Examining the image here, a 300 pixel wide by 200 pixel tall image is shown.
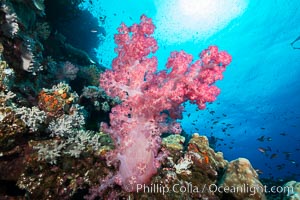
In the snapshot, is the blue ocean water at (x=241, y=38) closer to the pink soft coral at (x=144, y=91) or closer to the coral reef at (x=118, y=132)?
the coral reef at (x=118, y=132)

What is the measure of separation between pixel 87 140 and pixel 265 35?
27671 millimetres

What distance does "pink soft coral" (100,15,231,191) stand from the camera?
13.1 feet

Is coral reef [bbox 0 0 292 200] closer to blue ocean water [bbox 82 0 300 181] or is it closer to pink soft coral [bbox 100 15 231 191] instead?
pink soft coral [bbox 100 15 231 191]

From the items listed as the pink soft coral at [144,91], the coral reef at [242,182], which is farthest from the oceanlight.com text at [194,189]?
the pink soft coral at [144,91]

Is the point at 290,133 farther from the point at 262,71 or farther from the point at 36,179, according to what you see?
the point at 36,179

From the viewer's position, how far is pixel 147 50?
4375mm

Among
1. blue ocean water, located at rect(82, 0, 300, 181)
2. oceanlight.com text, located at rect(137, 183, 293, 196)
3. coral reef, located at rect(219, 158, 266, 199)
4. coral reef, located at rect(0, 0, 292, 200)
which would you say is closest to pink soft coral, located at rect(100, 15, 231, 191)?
coral reef, located at rect(0, 0, 292, 200)

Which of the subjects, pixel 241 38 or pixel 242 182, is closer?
pixel 242 182

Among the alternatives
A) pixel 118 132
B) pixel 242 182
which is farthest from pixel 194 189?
pixel 118 132

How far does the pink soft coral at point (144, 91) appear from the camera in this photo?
3980 mm

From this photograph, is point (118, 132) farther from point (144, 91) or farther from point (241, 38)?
point (241, 38)

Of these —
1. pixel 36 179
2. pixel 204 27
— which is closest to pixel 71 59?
pixel 36 179

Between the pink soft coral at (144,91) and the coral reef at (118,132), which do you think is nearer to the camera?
the coral reef at (118,132)

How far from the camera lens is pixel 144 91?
4.25 metres
